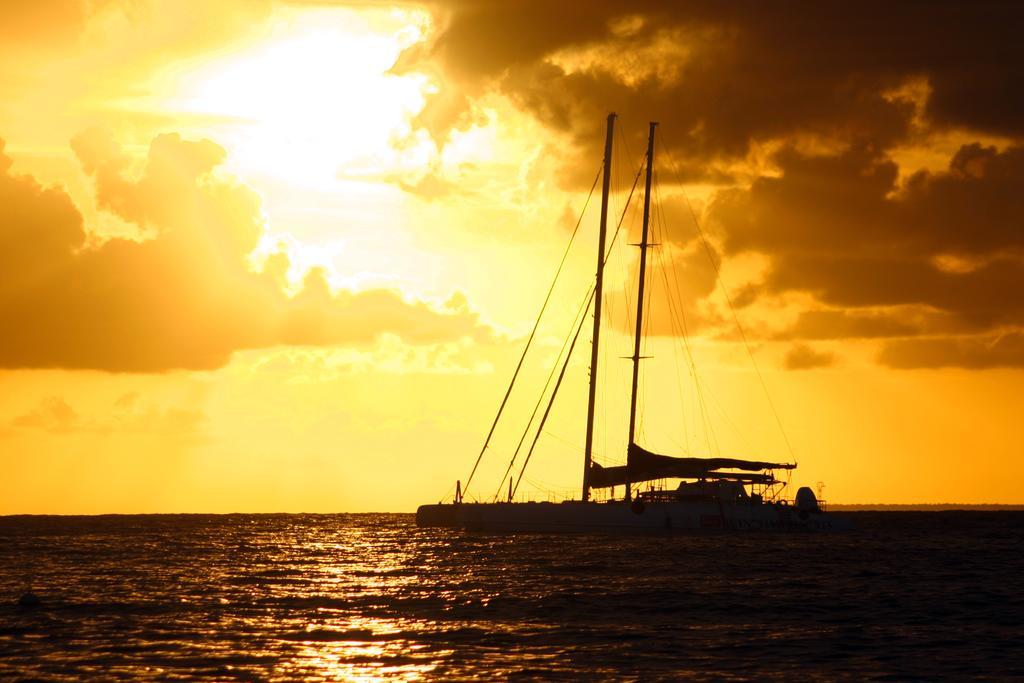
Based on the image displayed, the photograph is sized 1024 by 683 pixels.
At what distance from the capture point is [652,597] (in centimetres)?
5947

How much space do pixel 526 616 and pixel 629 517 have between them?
4336cm

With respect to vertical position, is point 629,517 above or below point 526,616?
above

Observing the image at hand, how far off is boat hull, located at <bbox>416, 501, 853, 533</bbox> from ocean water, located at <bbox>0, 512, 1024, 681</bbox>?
219cm

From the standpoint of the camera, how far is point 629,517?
96.0 metres

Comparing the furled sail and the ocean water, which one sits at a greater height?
the furled sail

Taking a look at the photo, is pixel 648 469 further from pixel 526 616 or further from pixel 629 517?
pixel 526 616

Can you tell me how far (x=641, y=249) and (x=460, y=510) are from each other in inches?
960

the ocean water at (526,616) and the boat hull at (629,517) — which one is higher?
the boat hull at (629,517)

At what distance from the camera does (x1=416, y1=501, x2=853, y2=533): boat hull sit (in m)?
95.8

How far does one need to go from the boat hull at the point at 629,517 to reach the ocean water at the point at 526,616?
2.19 meters

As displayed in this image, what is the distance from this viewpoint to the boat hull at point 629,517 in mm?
95750

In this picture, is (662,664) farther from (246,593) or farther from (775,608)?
(246,593)

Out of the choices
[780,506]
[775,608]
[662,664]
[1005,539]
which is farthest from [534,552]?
[1005,539]

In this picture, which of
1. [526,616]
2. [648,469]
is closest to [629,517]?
[648,469]
